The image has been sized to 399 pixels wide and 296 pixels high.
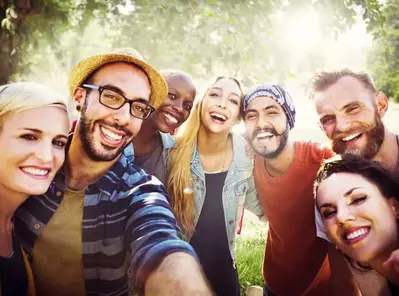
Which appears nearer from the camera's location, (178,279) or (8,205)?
(178,279)

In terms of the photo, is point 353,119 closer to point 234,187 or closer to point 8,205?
point 234,187

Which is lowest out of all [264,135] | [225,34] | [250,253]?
[250,253]

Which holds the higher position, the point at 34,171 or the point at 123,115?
the point at 123,115

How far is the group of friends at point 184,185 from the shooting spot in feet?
3.89

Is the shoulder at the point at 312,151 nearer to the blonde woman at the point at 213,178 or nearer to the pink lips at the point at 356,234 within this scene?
the blonde woman at the point at 213,178

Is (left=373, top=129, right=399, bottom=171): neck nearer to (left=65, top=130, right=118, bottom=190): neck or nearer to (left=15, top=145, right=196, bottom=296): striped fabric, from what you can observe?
(left=15, top=145, right=196, bottom=296): striped fabric

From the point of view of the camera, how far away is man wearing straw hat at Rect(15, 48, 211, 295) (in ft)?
4.09

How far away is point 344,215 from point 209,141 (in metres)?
0.55

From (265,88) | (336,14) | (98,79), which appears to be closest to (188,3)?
(336,14)

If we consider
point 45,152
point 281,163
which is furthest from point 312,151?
point 45,152

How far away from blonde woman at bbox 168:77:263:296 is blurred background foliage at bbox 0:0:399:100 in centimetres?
47

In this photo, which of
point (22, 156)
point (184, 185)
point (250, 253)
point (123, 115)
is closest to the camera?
point (22, 156)

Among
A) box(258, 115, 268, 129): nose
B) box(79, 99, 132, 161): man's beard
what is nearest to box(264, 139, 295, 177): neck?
box(258, 115, 268, 129): nose

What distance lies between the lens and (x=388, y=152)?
148 cm
